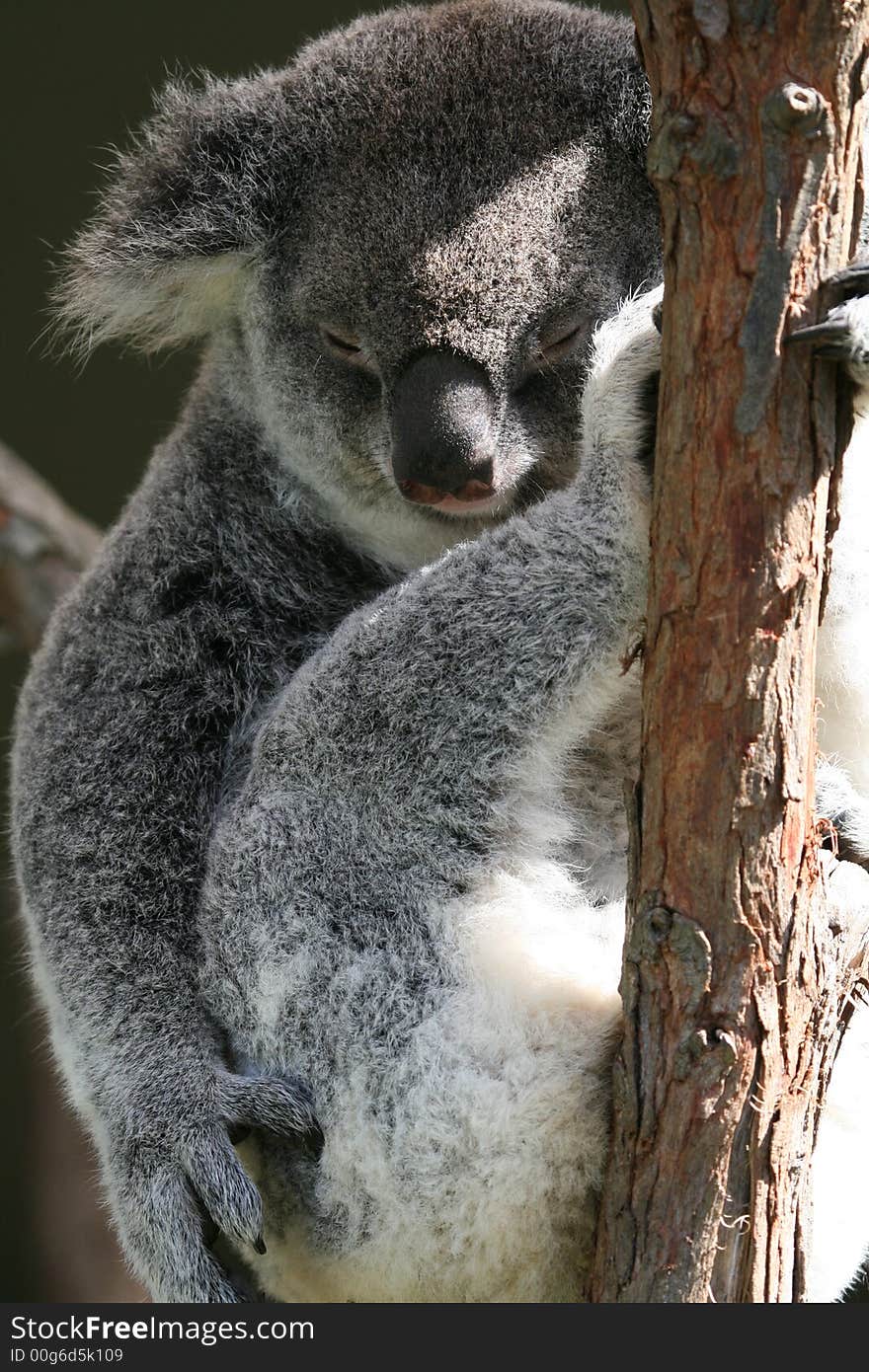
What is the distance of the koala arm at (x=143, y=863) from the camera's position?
1978 mm

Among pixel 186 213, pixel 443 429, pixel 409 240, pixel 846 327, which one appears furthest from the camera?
pixel 186 213

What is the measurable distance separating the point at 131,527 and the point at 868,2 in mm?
1454

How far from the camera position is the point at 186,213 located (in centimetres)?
241

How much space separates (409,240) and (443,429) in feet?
1.12

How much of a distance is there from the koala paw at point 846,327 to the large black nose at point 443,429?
0.63m

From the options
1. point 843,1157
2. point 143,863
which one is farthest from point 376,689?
point 843,1157

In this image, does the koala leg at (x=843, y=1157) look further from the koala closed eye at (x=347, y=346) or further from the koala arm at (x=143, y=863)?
the koala closed eye at (x=347, y=346)

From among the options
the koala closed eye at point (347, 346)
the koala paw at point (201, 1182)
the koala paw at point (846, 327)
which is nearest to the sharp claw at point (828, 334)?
the koala paw at point (846, 327)

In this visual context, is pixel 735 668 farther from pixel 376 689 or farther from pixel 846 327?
pixel 376 689

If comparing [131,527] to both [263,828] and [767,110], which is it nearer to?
[263,828]

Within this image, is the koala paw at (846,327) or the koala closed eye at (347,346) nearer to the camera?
the koala paw at (846,327)

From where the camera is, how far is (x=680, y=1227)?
1.62 meters

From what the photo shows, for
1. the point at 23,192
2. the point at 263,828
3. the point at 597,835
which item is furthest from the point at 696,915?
the point at 23,192

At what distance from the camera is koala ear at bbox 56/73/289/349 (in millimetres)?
2402
